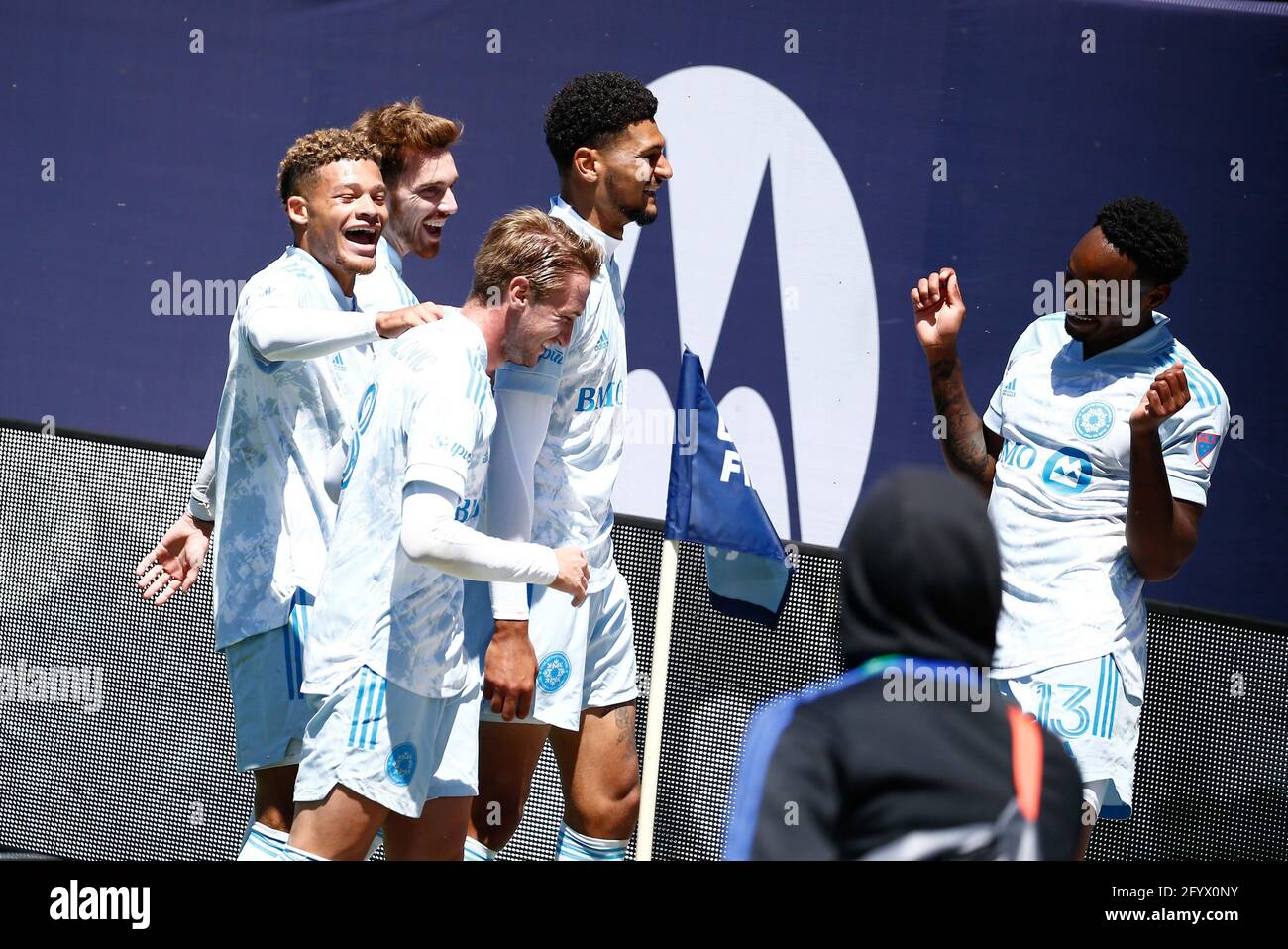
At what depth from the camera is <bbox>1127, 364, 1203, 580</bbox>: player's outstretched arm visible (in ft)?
11.1

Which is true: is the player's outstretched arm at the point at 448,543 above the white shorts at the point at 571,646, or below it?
above

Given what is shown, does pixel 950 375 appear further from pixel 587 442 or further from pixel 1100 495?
pixel 587 442

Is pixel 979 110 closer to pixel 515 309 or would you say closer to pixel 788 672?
pixel 788 672

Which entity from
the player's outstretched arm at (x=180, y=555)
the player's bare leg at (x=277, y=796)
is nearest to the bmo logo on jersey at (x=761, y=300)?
the player's outstretched arm at (x=180, y=555)

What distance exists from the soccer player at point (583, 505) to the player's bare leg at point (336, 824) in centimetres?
50

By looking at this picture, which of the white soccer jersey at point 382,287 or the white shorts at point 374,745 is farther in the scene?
the white soccer jersey at point 382,287

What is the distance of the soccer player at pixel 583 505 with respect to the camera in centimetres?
364

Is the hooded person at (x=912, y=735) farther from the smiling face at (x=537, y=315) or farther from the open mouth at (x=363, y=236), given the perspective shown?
the open mouth at (x=363, y=236)

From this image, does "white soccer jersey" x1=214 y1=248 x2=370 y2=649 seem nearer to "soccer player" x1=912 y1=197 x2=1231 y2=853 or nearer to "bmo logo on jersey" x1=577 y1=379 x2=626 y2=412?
"bmo logo on jersey" x1=577 y1=379 x2=626 y2=412

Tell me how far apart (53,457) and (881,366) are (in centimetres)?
254

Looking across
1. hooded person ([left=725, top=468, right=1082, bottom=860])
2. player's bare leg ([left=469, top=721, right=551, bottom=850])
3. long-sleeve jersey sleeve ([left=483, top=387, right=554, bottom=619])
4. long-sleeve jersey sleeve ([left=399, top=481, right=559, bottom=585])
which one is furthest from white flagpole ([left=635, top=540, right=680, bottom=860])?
hooded person ([left=725, top=468, right=1082, bottom=860])

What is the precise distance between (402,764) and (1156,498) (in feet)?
5.41

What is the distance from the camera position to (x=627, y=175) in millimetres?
3904

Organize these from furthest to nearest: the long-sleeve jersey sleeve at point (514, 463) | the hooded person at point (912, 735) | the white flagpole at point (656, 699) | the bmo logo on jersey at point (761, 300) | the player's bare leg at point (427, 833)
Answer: the bmo logo on jersey at point (761, 300) < the white flagpole at point (656, 699) < the long-sleeve jersey sleeve at point (514, 463) < the player's bare leg at point (427, 833) < the hooded person at point (912, 735)
